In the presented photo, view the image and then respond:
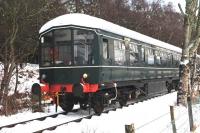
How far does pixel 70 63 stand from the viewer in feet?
50.8

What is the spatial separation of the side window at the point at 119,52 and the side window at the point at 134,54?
115cm

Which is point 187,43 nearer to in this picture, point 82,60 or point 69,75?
point 82,60

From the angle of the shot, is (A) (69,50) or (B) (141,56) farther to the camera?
(B) (141,56)

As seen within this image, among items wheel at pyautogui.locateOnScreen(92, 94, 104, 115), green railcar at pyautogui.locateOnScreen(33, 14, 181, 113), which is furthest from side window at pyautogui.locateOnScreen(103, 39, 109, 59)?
wheel at pyautogui.locateOnScreen(92, 94, 104, 115)

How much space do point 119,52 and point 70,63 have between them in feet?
8.21

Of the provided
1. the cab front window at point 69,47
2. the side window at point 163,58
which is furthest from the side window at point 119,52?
the side window at point 163,58

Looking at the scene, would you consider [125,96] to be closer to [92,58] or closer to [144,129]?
[92,58]

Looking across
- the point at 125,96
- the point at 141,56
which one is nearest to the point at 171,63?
the point at 141,56

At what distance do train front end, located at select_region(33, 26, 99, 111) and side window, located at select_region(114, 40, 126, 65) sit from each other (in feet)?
5.64

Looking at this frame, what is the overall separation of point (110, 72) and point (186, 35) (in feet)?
12.2

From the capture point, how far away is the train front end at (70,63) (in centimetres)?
1517

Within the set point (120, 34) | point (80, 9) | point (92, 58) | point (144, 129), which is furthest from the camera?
point (80, 9)

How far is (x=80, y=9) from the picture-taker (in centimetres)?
3594

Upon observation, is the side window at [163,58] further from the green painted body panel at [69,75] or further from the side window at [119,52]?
the green painted body panel at [69,75]
